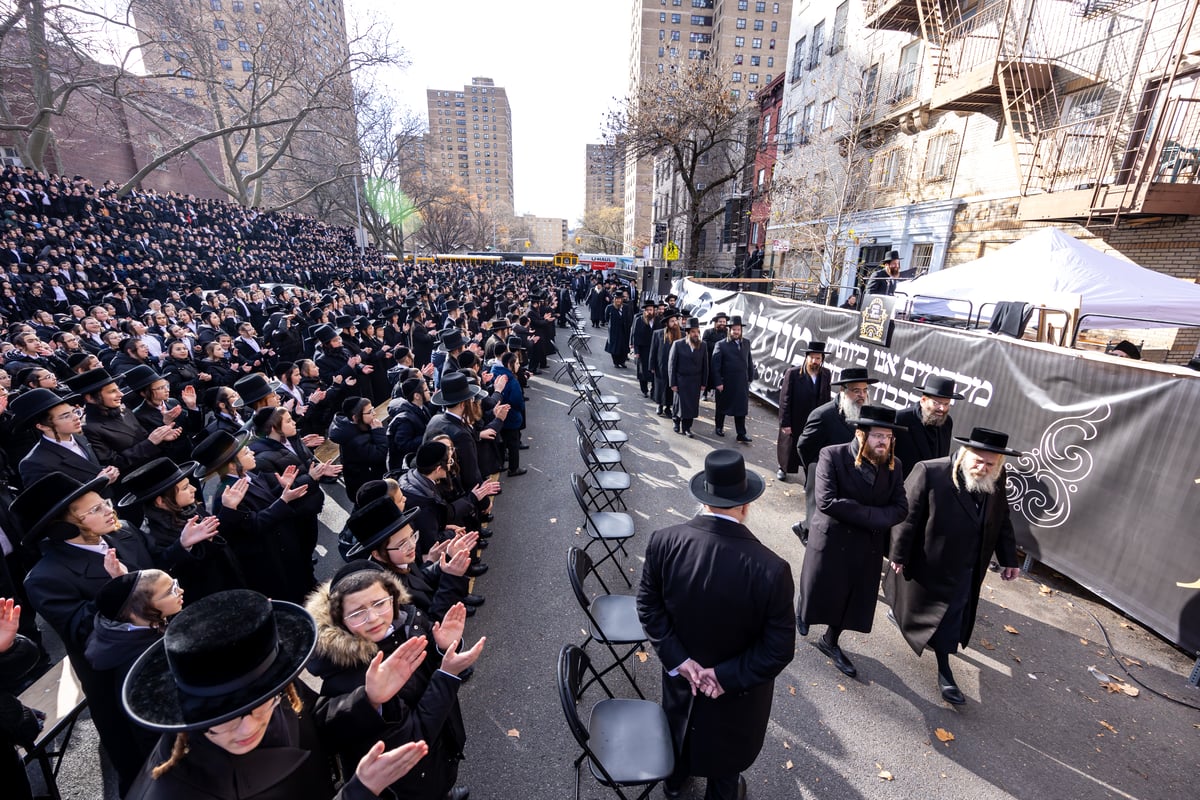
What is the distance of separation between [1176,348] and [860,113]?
11.2m

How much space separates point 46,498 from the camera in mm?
2736

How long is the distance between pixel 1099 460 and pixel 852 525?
3047mm

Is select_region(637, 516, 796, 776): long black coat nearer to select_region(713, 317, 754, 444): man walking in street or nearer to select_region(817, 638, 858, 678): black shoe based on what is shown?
select_region(817, 638, 858, 678): black shoe

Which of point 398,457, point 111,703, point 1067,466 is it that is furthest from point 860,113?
point 111,703

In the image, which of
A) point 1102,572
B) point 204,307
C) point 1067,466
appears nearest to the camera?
point 1102,572

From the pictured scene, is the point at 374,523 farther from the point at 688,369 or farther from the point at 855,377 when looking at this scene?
the point at 688,369

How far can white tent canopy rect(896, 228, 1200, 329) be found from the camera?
7.07 m

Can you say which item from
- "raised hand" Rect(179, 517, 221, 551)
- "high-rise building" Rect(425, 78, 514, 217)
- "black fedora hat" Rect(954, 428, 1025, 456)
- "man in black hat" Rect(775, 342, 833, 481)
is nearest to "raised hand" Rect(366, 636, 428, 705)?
"raised hand" Rect(179, 517, 221, 551)

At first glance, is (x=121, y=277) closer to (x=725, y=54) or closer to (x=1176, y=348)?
(x=1176, y=348)

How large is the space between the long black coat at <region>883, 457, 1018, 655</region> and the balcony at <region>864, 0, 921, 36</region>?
20.6 m

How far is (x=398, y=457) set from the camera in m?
5.48

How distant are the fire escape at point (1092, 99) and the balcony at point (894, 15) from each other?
64.4 inches

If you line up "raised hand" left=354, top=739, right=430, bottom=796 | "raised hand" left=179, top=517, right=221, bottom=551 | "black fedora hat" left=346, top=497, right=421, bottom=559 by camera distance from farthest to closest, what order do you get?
"raised hand" left=179, top=517, right=221, bottom=551, "black fedora hat" left=346, top=497, right=421, bottom=559, "raised hand" left=354, top=739, right=430, bottom=796

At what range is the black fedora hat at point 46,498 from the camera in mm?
2666
